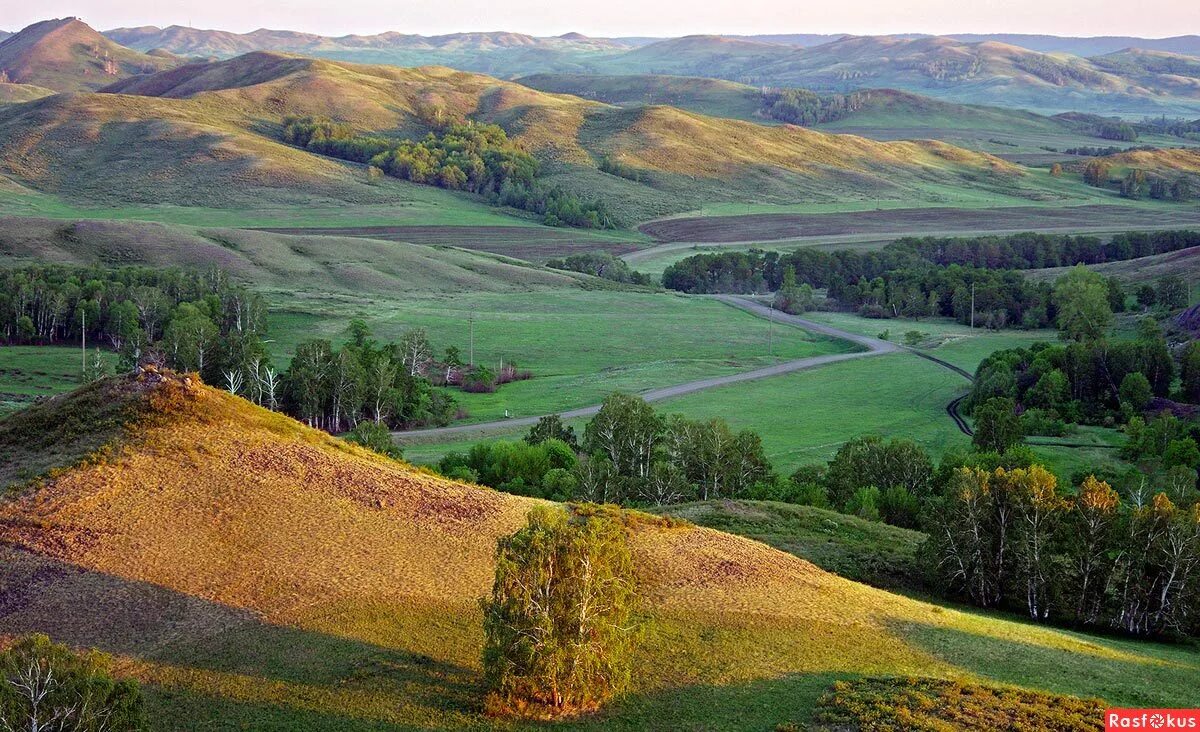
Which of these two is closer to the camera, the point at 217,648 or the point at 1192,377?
the point at 217,648

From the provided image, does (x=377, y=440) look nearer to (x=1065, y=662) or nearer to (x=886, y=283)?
(x=1065, y=662)

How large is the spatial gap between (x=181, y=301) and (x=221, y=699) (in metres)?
106

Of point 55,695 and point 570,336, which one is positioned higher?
point 55,695

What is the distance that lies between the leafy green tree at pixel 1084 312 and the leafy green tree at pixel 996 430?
44.8m

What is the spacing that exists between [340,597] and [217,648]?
4986 mm

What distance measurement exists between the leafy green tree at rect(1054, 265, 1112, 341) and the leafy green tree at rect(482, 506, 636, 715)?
361 ft

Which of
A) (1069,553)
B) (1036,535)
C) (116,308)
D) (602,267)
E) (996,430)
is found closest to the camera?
(1036,535)

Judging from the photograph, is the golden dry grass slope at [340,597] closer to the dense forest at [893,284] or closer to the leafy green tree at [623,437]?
the leafy green tree at [623,437]

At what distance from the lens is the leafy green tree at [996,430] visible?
89.2 m

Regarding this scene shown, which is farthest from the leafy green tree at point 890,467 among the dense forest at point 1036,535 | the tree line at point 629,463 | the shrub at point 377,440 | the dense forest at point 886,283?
the dense forest at point 886,283

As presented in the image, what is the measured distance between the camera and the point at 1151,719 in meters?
33.1

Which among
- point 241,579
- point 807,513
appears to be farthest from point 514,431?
point 241,579

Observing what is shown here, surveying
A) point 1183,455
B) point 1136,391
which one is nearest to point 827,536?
point 1183,455

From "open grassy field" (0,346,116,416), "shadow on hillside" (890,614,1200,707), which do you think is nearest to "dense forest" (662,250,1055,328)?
"open grassy field" (0,346,116,416)
